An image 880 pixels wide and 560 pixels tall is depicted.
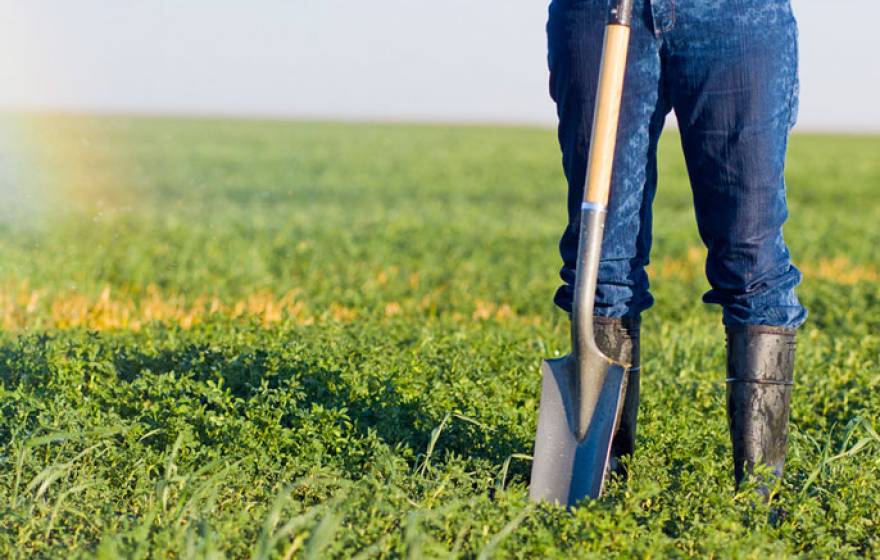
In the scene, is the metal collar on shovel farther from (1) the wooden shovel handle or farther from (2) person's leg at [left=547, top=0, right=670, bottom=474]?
(2) person's leg at [left=547, top=0, right=670, bottom=474]

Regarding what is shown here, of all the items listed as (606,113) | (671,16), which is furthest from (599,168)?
(671,16)

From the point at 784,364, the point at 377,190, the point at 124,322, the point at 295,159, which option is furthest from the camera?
the point at 295,159

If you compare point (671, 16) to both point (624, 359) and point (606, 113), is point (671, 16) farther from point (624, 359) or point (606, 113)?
point (624, 359)

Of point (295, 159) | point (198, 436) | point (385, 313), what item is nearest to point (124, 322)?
point (385, 313)

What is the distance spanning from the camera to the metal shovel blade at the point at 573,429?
10.3 ft

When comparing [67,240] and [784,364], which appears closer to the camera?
[784,364]

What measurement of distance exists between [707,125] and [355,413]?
1.61 meters

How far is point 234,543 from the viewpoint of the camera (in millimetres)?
2752

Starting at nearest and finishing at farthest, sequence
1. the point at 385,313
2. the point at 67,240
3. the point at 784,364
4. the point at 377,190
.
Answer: the point at 784,364
the point at 385,313
the point at 67,240
the point at 377,190

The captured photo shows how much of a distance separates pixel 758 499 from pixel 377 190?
18958mm

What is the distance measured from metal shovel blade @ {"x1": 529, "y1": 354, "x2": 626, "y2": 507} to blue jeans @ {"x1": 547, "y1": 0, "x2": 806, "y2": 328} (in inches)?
12.7

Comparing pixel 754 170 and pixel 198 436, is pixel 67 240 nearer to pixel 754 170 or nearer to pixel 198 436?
pixel 198 436

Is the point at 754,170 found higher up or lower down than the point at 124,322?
higher up

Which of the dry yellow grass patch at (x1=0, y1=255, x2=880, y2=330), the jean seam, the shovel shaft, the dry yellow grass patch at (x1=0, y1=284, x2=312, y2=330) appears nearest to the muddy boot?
the shovel shaft
